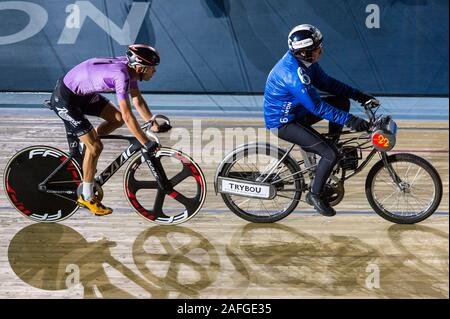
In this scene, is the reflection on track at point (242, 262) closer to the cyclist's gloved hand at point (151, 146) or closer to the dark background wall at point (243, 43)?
the cyclist's gloved hand at point (151, 146)

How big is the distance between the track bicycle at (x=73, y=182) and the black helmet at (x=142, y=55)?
47 centimetres

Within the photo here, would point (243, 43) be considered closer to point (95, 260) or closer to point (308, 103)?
point (308, 103)

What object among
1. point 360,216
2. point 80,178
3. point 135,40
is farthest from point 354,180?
point 135,40

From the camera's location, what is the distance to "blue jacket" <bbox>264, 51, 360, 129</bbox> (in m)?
4.81

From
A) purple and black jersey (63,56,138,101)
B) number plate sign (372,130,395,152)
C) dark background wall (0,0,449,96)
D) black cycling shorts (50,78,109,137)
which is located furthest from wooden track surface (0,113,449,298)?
dark background wall (0,0,449,96)

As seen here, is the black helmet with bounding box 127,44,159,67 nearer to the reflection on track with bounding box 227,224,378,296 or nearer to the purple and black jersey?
the purple and black jersey

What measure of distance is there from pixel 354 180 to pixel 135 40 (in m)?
5.87

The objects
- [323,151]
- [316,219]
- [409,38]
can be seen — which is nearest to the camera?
[323,151]

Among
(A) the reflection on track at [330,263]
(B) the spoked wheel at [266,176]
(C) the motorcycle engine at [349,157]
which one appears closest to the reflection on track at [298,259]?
(A) the reflection on track at [330,263]

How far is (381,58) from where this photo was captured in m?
11.5

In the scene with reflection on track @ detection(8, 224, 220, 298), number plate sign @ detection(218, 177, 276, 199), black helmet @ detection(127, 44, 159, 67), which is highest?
black helmet @ detection(127, 44, 159, 67)

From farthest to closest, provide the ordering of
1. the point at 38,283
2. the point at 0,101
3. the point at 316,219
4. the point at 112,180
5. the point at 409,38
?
the point at 409,38
the point at 0,101
the point at 112,180
the point at 316,219
the point at 38,283

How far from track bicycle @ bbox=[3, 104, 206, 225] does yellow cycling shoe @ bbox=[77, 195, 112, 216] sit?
0.05 m

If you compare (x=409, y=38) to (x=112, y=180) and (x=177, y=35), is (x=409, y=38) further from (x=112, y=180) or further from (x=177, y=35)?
(x=112, y=180)
